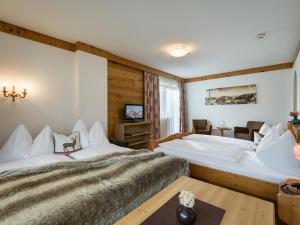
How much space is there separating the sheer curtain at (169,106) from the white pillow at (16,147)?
360 cm

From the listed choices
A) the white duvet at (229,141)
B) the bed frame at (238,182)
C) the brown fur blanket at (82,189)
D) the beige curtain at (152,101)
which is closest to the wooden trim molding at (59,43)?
the beige curtain at (152,101)

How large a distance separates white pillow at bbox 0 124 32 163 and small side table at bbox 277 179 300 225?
2.90 metres

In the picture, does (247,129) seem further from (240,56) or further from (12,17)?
(12,17)

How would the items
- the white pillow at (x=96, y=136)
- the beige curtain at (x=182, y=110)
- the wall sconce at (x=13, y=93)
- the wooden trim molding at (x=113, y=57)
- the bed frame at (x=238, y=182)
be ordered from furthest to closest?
1. the beige curtain at (x=182, y=110)
2. the wooden trim molding at (x=113, y=57)
3. the white pillow at (x=96, y=136)
4. the wall sconce at (x=13, y=93)
5. the bed frame at (x=238, y=182)

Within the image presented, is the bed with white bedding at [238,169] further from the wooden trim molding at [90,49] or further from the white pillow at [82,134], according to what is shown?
the wooden trim molding at [90,49]

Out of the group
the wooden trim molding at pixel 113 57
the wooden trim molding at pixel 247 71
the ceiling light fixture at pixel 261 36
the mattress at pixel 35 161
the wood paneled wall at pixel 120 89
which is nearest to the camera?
the mattress at pixel 35 161

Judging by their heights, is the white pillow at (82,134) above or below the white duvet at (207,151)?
above

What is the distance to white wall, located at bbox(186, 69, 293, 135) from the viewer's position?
429 centimetres

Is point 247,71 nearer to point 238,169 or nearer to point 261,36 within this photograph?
point 261,36

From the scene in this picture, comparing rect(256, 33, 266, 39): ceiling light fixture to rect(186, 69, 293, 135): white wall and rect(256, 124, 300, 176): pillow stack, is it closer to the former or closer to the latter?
rect(256, 124, 300, 176): pillow stack

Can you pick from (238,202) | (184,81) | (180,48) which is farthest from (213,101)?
(238,202)

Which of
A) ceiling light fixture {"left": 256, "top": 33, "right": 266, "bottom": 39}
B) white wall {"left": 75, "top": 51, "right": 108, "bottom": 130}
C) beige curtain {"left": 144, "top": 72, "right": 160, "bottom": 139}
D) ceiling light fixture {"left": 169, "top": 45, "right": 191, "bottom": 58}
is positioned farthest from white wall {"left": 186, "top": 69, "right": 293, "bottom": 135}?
white wall {"left": 75, "top": 51, "right": 108, "bottom": 130}

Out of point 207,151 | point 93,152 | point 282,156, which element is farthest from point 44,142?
point 282,156

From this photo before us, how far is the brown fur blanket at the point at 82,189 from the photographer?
0.99 metres
